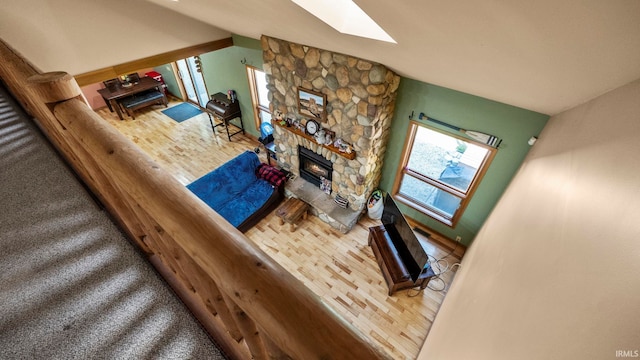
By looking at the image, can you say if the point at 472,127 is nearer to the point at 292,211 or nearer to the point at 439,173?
the point at 439,173

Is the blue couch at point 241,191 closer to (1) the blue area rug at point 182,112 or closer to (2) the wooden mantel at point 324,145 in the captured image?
(2) the wooden mantel at point 324,145

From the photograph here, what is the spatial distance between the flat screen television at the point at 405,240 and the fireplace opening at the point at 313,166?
1141 millimetres

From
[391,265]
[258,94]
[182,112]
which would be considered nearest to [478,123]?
[391,265]

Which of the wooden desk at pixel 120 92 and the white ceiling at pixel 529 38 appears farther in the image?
the wooden desk at pixel 120 92

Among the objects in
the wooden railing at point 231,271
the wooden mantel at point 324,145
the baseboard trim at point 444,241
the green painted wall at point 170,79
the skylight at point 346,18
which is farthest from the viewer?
the green painted wall at point 170,79

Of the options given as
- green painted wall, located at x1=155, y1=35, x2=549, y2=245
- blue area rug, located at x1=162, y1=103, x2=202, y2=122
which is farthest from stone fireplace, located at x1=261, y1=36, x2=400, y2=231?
blue area rug, located at x1=162, y1=103, x2=202, y2=122

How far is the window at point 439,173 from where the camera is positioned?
327 centimetres

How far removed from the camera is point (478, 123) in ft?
9.23

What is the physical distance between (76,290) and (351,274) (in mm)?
2965

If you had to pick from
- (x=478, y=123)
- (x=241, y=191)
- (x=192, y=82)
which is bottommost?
(x=241, y=191)

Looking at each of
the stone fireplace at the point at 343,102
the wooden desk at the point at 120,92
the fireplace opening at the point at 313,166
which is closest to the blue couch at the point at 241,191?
the fireplace opening at the point at 313,166

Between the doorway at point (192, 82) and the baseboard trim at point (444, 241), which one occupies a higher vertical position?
the doorway at point (192, 82)

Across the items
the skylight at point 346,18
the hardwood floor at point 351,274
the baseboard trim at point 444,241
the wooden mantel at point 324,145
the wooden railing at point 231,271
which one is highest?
the skylight at point 346,18

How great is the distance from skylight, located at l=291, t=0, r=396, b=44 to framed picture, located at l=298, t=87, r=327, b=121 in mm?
1747
